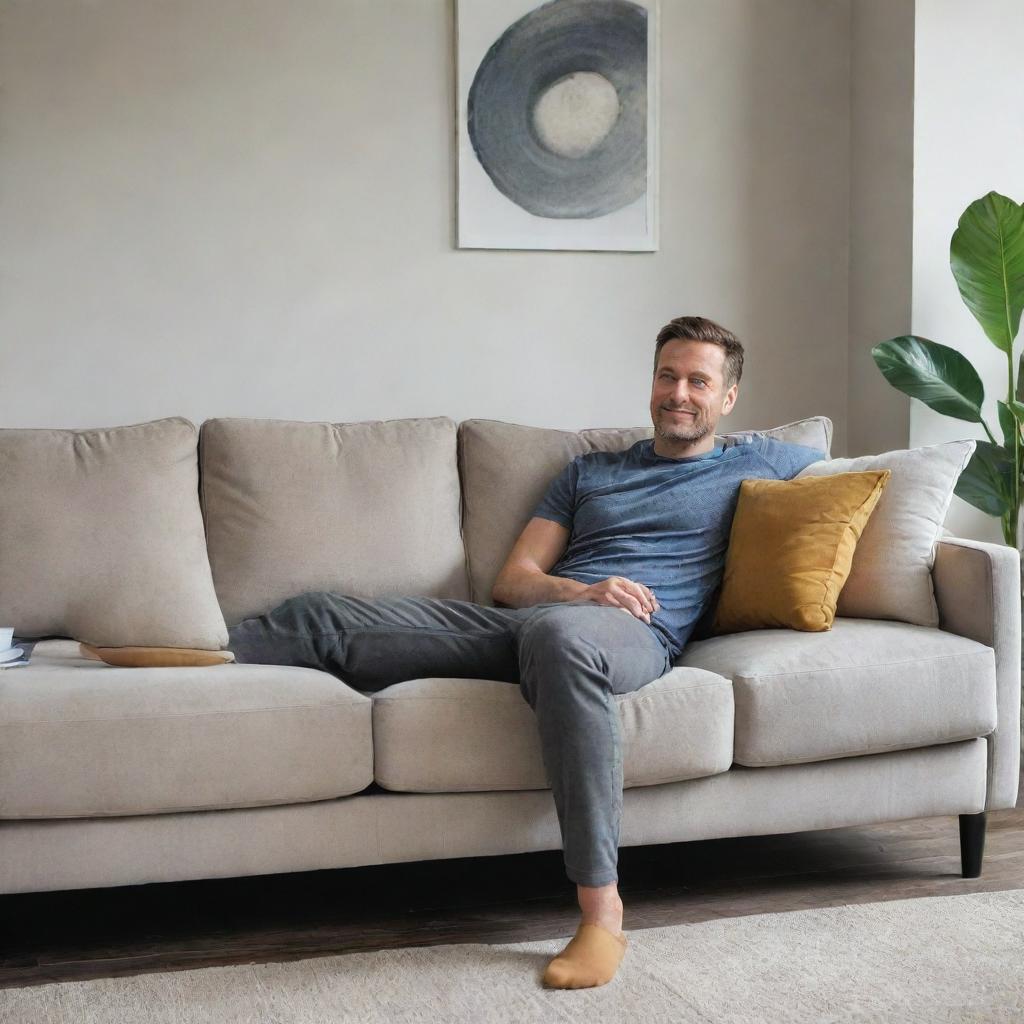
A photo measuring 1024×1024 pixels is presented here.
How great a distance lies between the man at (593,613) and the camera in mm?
1917

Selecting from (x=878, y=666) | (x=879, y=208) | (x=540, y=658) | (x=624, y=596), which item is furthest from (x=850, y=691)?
(x=879, y=208)

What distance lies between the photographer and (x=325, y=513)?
2639 millimetres

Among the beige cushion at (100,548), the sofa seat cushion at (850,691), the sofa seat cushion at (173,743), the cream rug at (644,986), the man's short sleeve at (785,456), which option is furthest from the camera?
the man's short sleeve at (785,456)

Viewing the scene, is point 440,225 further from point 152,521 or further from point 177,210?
point 152,521

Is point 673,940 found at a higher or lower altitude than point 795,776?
lower

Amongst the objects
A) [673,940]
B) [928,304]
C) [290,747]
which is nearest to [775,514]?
[673,940]

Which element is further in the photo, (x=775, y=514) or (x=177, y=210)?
(x=177, y=210)

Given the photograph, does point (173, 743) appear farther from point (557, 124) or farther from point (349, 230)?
point (557, 124)

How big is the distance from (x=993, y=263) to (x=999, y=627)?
1.15m

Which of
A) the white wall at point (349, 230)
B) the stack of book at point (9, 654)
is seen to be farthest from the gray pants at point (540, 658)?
the white wall at point (349, 230)

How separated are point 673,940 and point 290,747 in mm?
716

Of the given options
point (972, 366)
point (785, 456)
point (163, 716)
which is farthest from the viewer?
point (972, 366)

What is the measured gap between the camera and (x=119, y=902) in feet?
7.39

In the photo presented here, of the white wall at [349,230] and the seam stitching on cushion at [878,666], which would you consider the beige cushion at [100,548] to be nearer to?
the white wall at [349,230]
